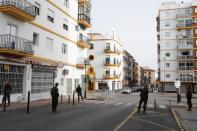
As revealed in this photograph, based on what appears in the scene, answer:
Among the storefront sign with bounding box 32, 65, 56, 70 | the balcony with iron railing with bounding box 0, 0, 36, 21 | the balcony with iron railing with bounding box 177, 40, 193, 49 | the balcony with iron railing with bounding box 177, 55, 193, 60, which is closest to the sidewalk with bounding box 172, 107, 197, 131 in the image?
the balcony with iron railing with bounding box 0, 0, 36, 21

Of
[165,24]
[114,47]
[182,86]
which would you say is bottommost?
[182,86]

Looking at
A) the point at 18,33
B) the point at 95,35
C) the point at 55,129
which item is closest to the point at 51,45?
the point at 18,33

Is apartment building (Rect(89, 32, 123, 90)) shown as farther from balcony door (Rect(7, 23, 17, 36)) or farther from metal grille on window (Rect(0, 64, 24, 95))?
balcony door (Rect(7, 23, 17, 36))

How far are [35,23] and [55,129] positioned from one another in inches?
682

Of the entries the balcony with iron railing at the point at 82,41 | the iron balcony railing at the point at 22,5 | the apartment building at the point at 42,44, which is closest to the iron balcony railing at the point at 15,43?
the apartment building at the point at 42,44

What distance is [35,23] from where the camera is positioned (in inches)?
1000

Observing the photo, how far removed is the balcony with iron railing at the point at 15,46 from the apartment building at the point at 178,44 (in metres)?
49.6

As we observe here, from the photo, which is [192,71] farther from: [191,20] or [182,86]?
[191,20]

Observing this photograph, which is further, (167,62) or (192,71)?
(167,62)

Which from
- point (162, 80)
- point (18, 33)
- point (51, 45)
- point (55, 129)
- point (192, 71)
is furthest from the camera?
point (162, 80)

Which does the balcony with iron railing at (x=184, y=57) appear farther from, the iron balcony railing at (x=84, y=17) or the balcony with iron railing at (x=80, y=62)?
the balcony with iron railing at (x=80, y=62)

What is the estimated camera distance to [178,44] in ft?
221

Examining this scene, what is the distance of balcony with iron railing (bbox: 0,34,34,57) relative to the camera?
771 inches

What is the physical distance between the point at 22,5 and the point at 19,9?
1547 mm
